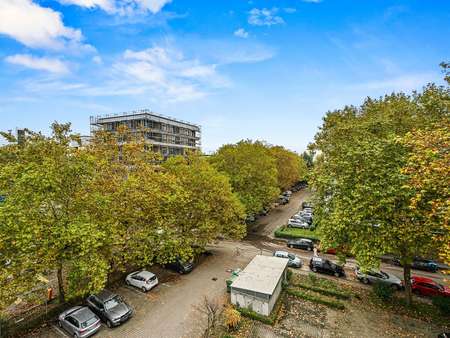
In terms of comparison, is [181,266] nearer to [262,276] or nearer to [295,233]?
[262,276]

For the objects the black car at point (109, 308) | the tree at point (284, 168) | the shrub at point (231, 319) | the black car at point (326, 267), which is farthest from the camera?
the tree at point (284, 168)

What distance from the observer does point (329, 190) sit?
19.1m

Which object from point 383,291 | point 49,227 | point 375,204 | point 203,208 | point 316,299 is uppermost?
point 375,204

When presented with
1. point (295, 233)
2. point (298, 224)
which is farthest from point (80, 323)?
point (298, 224)

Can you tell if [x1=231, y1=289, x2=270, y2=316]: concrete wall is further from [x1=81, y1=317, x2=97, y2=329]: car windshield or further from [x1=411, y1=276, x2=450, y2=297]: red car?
[x1=411, y1=276, x2=450, y2=297]: red car

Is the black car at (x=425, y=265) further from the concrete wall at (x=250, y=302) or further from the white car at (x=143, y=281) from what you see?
the white car at (x=143, y=281)

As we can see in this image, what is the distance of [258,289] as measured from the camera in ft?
55.1

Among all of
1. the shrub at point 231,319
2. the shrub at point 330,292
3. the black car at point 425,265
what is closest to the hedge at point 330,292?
the shrub at point 330,292

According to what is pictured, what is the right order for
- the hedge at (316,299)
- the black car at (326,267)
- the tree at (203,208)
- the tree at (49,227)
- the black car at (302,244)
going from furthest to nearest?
the black car at (302,244)
the tree at (203,208)
the black car at (326,267)
the hedge at (316,299)
the tree at (49,227)

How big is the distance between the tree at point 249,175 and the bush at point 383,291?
18.0 metres

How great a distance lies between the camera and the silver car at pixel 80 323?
1452 centimetres

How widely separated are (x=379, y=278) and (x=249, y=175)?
19416 mm

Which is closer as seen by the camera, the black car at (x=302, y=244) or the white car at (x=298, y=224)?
the black car at (x=302, y=244)

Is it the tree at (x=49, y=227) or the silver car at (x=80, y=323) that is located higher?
the tree at (x=49, y=227)
